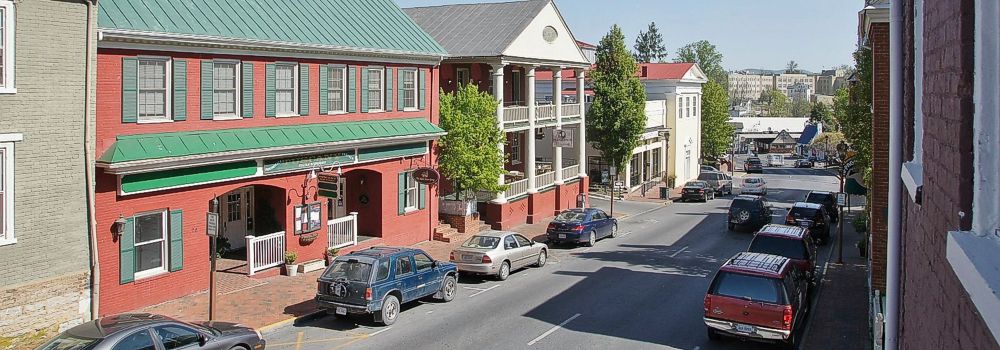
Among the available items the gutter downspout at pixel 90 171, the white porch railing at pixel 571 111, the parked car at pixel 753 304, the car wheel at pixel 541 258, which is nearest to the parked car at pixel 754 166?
the white porch railing at pixel 571 111

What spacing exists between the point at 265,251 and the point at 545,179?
1845 centimetres

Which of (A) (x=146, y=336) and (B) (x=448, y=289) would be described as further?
(B) (x=448, y=289)

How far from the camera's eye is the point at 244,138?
22.5 m

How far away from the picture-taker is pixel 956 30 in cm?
368

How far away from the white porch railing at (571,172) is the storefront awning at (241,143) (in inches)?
542

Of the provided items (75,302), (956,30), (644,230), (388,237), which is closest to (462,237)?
(388,237)

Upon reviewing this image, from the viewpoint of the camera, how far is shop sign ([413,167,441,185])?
29312 millimetres

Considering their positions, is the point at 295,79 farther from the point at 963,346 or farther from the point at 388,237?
the point at 963,346

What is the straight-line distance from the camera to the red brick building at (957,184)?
3094 millimetres

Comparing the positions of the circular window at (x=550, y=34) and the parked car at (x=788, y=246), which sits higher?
the circular window at (x=550, y=34)

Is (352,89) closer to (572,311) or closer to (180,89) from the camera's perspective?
(180,89)

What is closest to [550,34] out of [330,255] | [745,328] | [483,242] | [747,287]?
[483,242]

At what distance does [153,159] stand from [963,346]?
18.8m

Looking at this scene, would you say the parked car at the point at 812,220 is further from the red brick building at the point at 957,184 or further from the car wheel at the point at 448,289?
the red brick building at the point at 957,184
